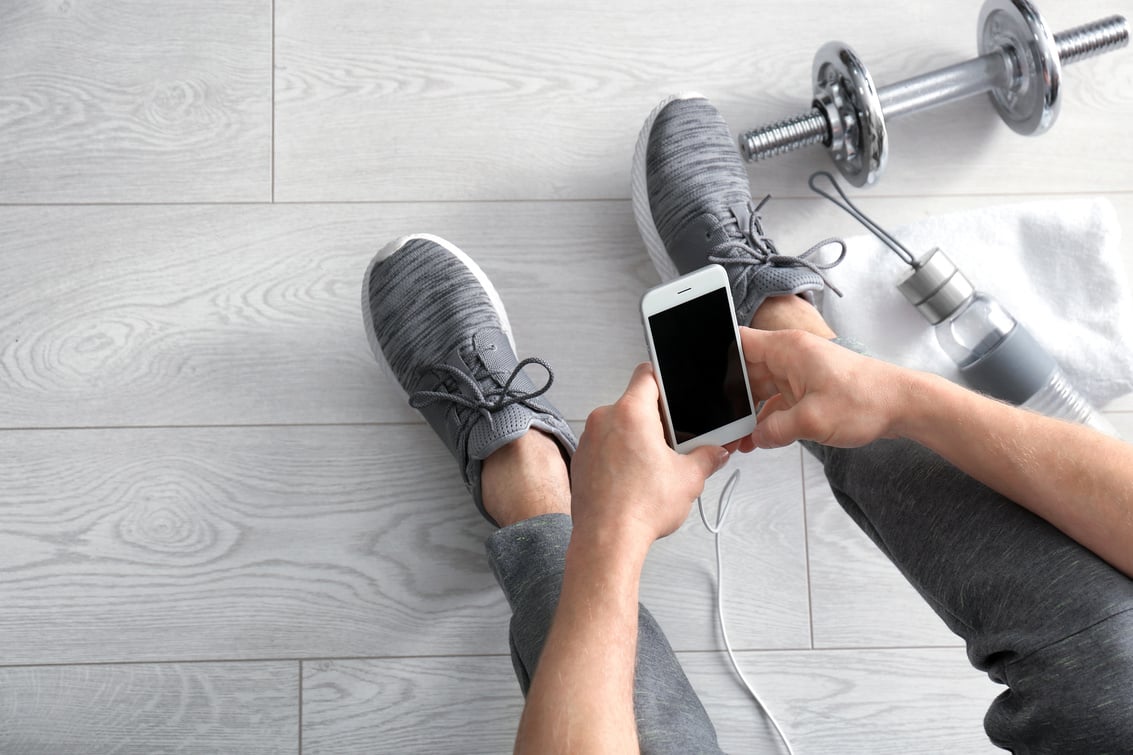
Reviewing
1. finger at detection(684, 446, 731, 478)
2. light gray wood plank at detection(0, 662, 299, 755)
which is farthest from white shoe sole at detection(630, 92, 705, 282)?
light gray wood plank at detection(0, 662, 299, 755)

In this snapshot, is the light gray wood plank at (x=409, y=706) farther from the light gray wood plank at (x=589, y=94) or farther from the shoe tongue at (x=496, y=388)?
the light gray wood plank at (x=589, y=94)

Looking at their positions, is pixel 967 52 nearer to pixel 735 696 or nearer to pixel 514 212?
pixel 514 212

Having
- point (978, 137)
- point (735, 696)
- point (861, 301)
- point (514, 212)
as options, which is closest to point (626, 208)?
point (514, 212)

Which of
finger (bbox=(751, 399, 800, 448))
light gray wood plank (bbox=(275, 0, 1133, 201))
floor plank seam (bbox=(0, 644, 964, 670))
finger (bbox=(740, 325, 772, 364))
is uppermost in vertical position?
light gray wood plank (bbox=(275, 0, 1133, 201))

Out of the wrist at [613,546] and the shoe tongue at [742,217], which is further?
the shoe tongue at [742,217]

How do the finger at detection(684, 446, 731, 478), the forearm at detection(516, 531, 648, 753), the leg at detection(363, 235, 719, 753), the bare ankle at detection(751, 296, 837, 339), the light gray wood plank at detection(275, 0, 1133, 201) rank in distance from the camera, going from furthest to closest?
1. the light gray wood plank at detection(275, 0, 1133, 201)
2. the bare ankle at detection(751, 296, 837, 339)
3. the leg at detection(363, 235, 719, 753)
4. the finger at detection(684, 446, 731, 478)
5. the forearm at detection(516, 531, 648, 753)

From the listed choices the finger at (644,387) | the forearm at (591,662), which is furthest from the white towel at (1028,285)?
the forearm at (591,662)

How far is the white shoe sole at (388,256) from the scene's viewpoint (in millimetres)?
922

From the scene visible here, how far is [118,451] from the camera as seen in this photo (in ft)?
3.03

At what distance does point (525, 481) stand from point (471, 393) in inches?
4.0

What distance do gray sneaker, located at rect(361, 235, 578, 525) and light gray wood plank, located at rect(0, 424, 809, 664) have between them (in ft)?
0.22

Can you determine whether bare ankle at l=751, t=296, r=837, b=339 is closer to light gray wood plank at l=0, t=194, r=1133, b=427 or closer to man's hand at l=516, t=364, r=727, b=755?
light gray wood plank at l=0, t=194, r=1133, b=427

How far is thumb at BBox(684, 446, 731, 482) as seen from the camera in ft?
2.15

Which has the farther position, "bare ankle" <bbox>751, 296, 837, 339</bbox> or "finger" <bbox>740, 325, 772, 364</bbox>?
"bare ankle" <bbox>751, 296, 837, 339</bbox>
